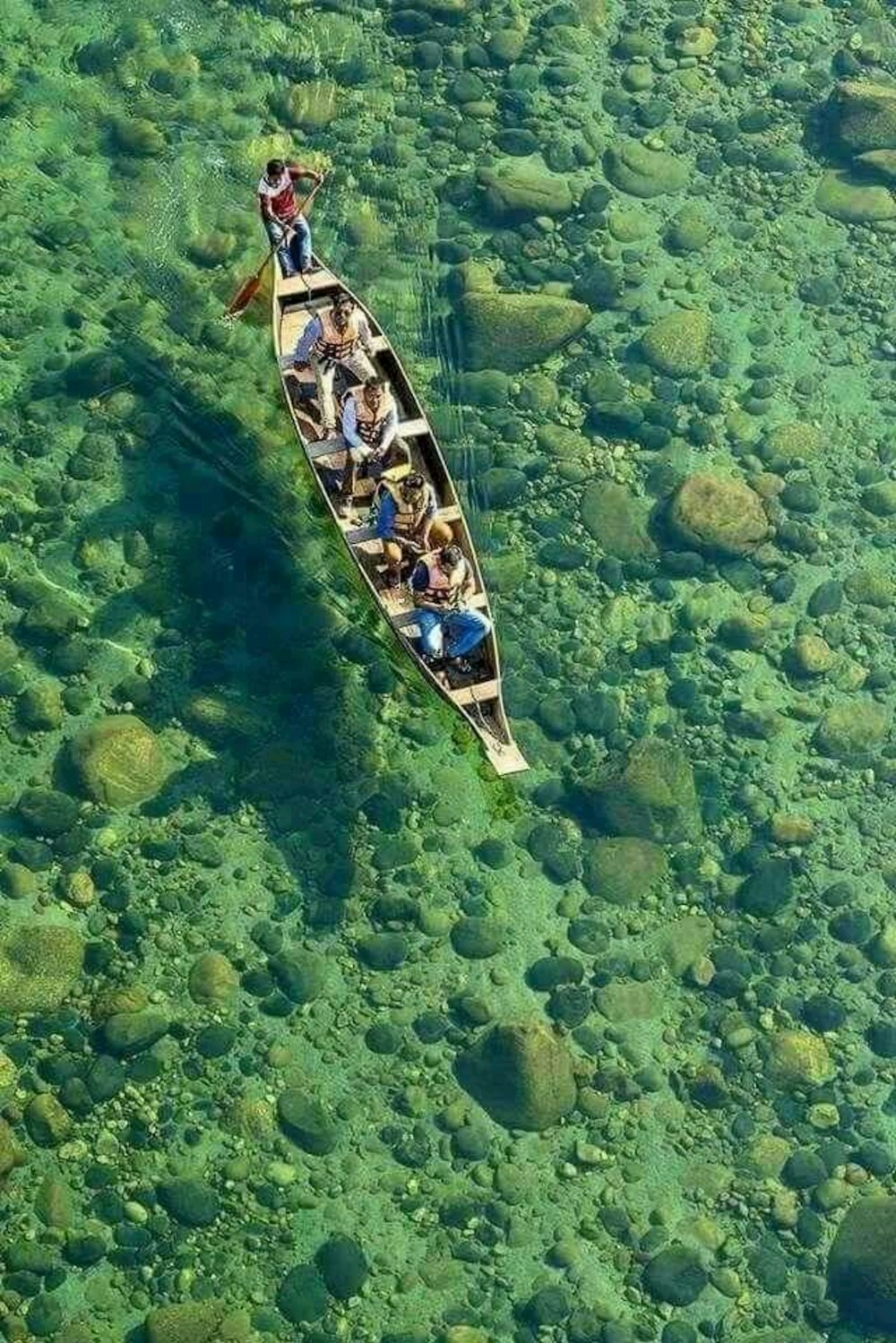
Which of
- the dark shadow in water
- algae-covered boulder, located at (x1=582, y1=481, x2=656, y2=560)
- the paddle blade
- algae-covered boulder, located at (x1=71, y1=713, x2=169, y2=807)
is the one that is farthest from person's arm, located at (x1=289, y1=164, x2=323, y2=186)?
algae-covered boulder, located at (x1=71, y1=713, x2=169, y2=807)

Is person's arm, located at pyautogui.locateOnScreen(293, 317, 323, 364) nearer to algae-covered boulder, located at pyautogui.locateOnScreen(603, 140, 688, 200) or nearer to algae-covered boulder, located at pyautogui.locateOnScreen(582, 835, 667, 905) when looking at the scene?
algae-covered boulder, located at pyautogui.locateOnScreen(603, 140, 688, 200)

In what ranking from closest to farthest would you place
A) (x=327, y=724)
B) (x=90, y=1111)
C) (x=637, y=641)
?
(x=90, y=1111), (x=327, y=724), (x=637, y=641)

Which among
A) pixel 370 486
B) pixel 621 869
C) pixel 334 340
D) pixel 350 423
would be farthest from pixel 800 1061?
pixel 334 340

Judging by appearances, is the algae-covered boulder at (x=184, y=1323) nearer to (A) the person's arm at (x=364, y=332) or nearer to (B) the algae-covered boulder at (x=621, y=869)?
(B) the algae-covered boulder at (x=621, y=869)

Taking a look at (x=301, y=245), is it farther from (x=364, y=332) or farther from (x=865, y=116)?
(x=865, y=116)

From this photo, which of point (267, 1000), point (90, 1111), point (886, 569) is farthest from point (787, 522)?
point (90, 1111)

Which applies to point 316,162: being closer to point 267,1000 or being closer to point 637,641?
point 637,641
